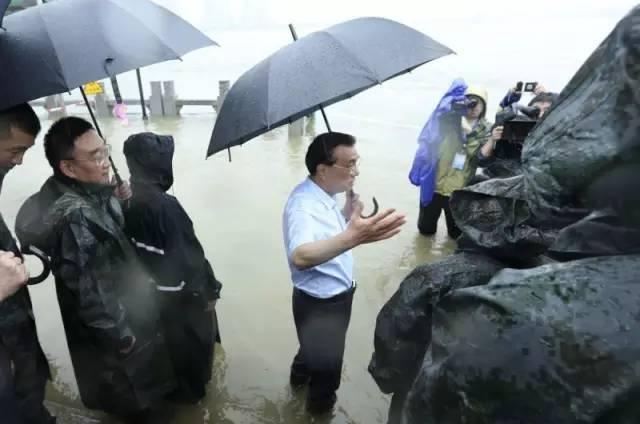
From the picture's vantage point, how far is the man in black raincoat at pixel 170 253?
7.17ft

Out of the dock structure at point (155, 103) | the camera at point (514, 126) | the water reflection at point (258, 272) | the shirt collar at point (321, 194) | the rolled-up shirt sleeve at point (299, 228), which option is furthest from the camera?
the dock structure at point (155, 103)

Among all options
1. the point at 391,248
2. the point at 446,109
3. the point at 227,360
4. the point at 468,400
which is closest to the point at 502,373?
the point at 468,400

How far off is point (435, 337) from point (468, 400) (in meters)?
0.13

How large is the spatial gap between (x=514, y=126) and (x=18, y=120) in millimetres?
3288

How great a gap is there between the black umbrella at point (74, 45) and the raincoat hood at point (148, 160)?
35cm

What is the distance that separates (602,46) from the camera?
0.72m

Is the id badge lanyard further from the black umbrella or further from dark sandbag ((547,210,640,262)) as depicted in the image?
dark sandbag ((547,210,640,262))

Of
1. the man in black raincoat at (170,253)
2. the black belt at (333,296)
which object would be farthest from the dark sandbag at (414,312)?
the man in black raincoat at (170,253)

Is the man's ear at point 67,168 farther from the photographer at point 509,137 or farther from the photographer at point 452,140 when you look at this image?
the photographer at point 452,140

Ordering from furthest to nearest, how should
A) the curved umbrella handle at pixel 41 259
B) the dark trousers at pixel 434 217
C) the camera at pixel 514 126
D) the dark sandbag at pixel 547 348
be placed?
1. the dark trousers at pixel 434 217
2. the camera at pixel 514 126
3. the curved umbrella handle at pixel 41 259
4. the dark sandbag at pixel 547 348

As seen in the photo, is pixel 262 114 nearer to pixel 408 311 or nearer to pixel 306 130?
pixel 408 311

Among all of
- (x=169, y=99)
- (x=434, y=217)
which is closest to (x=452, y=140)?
(x=434, y=217)

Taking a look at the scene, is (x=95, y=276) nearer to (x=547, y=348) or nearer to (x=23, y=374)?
(x=23, y=374)

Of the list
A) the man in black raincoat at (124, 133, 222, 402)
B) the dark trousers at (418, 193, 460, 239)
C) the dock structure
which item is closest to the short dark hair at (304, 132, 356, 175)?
the man in black raincoat at (124, 133, 222, 402)
